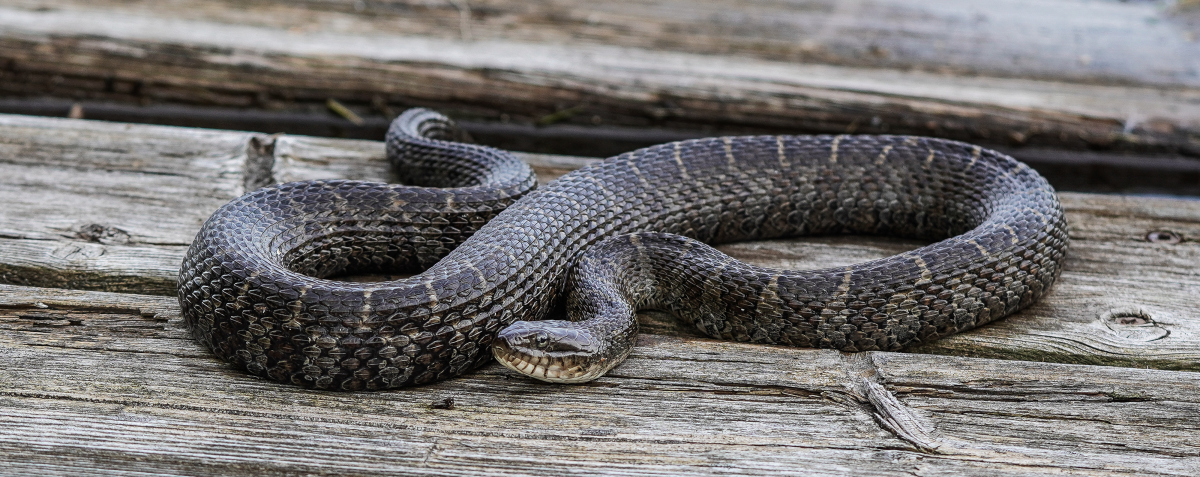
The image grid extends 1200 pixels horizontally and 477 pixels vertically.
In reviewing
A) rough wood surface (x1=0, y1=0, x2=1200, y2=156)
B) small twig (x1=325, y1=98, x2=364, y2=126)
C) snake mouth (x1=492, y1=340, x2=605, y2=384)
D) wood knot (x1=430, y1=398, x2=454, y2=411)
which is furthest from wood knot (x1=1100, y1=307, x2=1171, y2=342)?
small twig (x1=325, y1=98, x2=364, y2=126)

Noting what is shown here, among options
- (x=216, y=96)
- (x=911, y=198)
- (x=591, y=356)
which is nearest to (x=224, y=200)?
(x=216, y=96)

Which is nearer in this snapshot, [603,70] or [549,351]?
[549,351]

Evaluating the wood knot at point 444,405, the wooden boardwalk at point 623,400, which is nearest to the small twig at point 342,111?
the wooden boardwalk at point 623,400

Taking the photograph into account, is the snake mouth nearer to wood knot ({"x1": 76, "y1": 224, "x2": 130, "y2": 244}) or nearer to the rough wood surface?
wood knot ({"x1": 76, "y1": 224, "x2": 130, "y2": 244})

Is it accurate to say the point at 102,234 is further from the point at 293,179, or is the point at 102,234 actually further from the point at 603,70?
the point at 603,70

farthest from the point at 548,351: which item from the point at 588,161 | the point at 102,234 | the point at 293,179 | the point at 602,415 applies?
the point at 102,234

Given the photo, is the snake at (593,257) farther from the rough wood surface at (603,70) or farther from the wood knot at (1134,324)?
the rough wood surface at (603,70)

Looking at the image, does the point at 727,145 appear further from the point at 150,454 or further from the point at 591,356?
the point at 150,454
